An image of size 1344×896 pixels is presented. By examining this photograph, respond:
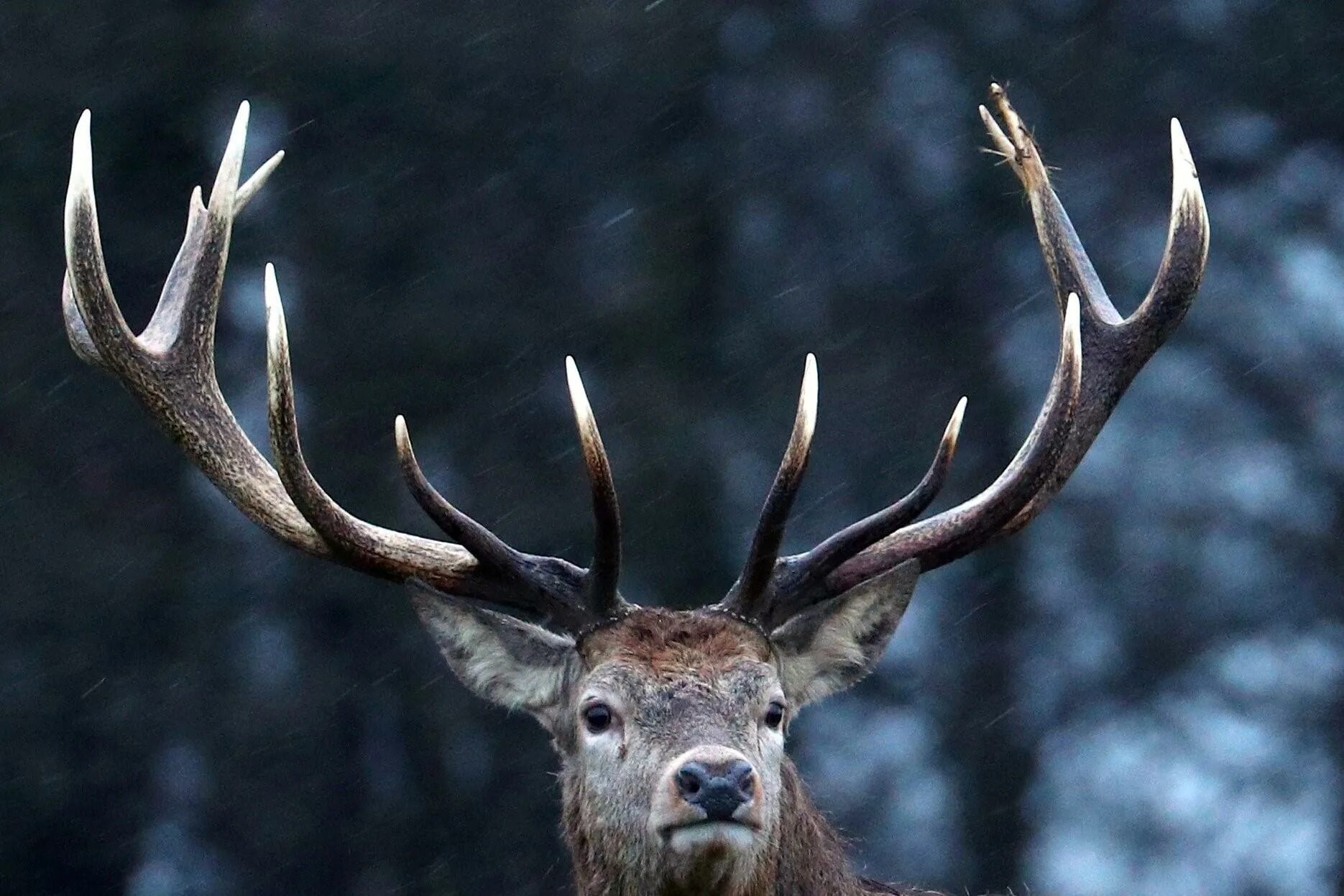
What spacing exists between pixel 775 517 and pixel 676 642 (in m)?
0.36

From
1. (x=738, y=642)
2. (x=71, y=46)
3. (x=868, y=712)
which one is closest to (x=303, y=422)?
(x=71, y=46)

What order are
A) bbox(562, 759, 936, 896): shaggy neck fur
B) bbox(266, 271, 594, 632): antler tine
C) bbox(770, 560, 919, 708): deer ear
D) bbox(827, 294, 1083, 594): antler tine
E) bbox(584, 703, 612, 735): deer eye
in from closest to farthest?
bbox(562, 759, 936, 896): shaggy neck fur
bbox(584, 703, 612, 735): deer eye
bbox(266, 271, 594, 632): antler tine
bbox(770, 560, 919, 708): deer ear
bbox(827, 294, 1083, 594): antler tine

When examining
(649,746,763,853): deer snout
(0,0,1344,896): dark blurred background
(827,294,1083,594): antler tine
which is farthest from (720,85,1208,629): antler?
(0,0,1344,896): dark blurred background

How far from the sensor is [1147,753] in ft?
37.3

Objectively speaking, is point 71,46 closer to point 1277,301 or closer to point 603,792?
point 1277,301

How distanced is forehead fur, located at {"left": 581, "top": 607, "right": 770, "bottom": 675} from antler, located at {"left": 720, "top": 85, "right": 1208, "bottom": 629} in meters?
0.12

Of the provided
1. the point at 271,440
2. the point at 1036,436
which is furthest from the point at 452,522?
the point at 1036,436

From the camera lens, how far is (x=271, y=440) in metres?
5.76

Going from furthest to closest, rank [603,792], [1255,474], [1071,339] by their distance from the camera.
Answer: [1255,474]
[1071,339]
[603,792]

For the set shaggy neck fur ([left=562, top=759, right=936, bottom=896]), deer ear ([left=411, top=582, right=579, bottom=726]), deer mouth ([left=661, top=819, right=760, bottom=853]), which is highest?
deer mouth ([left=661, top=819, right=760, bottom=853])

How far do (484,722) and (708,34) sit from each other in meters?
3.41

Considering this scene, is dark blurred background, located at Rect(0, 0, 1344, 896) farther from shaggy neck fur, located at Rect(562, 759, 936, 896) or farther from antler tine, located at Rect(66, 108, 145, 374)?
shaggy neck fur, located at Rect(562, 759, 936, 896)

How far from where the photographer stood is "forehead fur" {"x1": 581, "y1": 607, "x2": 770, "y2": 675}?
5539mm

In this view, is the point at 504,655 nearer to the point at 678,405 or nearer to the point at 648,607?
the point at 648,607
